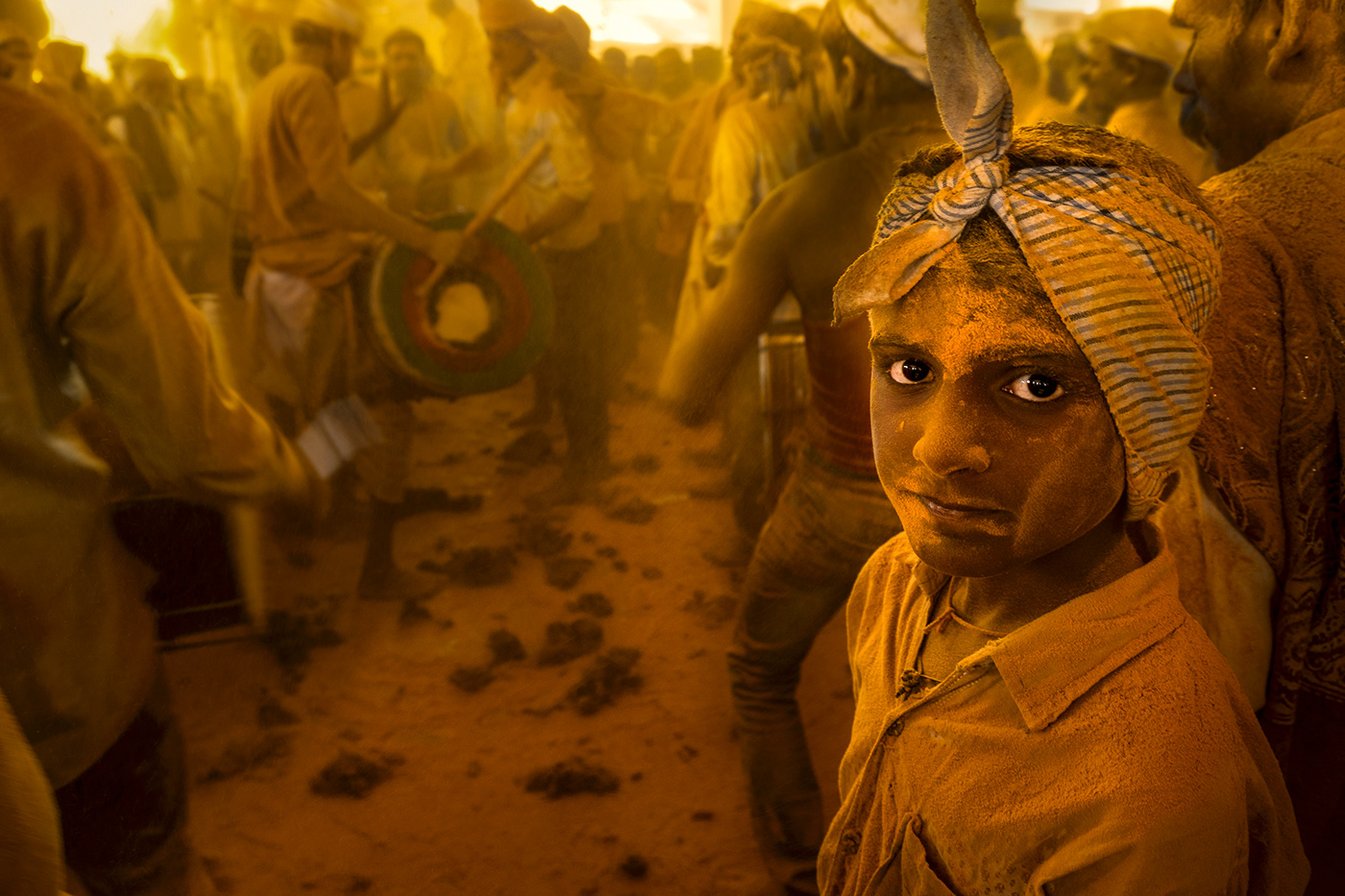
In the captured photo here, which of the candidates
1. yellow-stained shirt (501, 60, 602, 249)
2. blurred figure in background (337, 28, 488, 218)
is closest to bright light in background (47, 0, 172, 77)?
blurred figure in background (337, 28, 488, 218)

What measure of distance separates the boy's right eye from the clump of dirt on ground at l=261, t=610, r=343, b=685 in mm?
2707

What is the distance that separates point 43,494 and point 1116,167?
184 centimetres

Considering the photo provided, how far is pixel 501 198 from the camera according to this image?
2.93m

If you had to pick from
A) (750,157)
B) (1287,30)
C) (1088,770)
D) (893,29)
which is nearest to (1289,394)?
(1287,30)

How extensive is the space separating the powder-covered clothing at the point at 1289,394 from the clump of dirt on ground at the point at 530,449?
225 centimetres

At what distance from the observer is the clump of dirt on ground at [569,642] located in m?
3.06

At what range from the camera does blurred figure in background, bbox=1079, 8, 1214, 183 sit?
A: 2975 mm

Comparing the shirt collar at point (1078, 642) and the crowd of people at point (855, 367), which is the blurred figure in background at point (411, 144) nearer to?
the crowd of people at point (855, 367)

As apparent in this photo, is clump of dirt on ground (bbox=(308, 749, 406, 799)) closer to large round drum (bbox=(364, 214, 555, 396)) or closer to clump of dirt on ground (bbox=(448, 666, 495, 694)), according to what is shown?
clump of dirt on ground (bbox=(448, 666, 495, 694))

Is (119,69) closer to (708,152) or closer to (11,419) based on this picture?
(11,419)

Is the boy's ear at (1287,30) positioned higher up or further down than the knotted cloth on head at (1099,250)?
higher up

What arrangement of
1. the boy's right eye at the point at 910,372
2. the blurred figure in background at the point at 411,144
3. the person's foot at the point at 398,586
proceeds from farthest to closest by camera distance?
the person's foot at the point at 398,586, the blurred figure in background at the point at 411,144, the boy's right eye at the point at 910,372

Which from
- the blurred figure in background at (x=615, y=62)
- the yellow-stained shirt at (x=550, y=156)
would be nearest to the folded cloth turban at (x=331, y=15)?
the yellow-stained shirt at (x=550, y=156)

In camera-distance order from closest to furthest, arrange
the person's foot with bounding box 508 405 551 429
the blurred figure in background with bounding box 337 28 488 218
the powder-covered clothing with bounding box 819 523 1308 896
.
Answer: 1. the powder-covered clothing with bounding box 819 523 1308 896
2. the blurred figure in background with bounding box 337 28 488 218
3. the person's foot with bounding box 508 405 551 429
